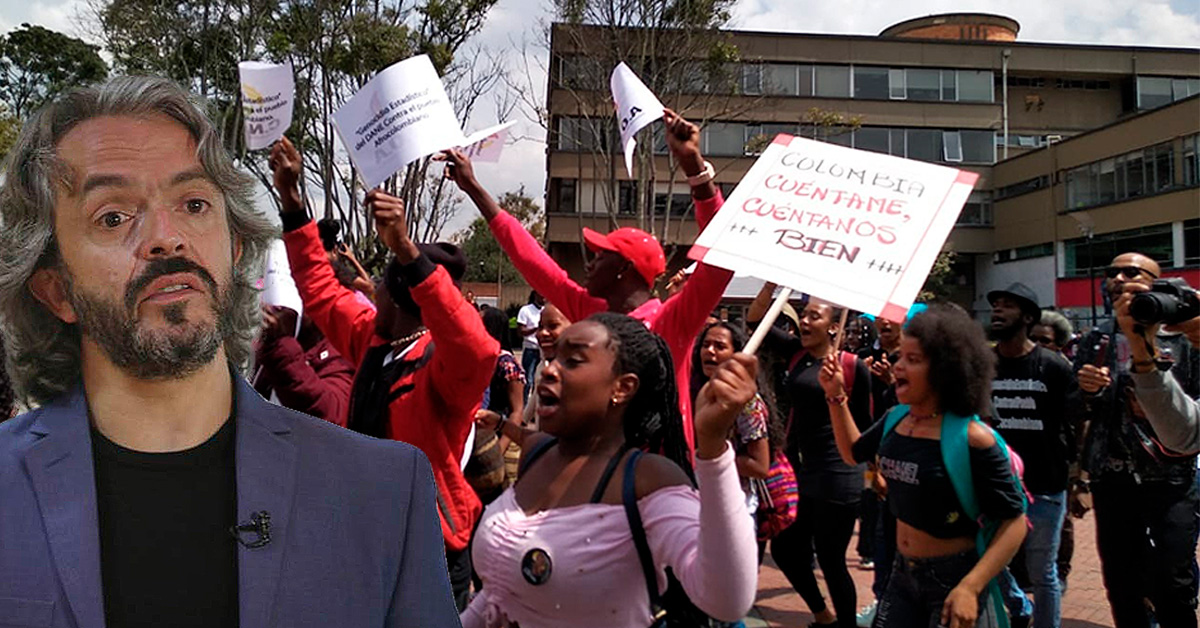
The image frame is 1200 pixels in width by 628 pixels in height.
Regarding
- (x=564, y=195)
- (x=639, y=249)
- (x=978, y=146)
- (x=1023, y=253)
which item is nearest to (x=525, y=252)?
(x=639, y=249)

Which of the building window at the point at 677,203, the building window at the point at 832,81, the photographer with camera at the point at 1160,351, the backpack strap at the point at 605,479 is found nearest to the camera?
the backpack strap at the point at 605,479

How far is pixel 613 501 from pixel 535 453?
15.6 inches

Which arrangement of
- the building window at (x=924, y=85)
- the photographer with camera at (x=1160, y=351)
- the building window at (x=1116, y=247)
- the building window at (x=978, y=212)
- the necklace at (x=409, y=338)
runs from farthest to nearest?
1. the building window at (x=978, y=212)
2. the building window at (x=924, y=85)
3. the building window at (x=1116, y=247)
4. the photographer with camera at (x=1160, y=351)
5. the necklace at (x=409, y=338)

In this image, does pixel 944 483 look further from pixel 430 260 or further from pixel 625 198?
pixel 625 198

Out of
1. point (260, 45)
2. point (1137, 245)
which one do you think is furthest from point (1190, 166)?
point (260, 45)

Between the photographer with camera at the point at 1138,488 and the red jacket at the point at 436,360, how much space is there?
2.81 m

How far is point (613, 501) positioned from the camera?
8.18 ft

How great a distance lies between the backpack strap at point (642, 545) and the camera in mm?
2408

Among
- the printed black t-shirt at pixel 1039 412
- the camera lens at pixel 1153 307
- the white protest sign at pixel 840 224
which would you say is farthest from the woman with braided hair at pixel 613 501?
the printed black t-shirt at pixel 1039 412

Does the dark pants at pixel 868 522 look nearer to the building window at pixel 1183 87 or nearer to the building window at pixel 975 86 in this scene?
the building window at pixel 975 86

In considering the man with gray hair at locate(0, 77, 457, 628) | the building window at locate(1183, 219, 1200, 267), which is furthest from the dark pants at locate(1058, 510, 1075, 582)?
the building window at locate(1183, 219, 1200, 267)

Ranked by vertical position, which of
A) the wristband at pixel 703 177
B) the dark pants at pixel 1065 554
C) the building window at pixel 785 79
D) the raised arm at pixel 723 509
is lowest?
the dark pants at pixel 1065 554

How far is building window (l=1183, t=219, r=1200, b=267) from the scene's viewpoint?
116 feet

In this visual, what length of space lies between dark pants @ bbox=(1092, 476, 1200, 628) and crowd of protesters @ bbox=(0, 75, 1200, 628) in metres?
0.01
